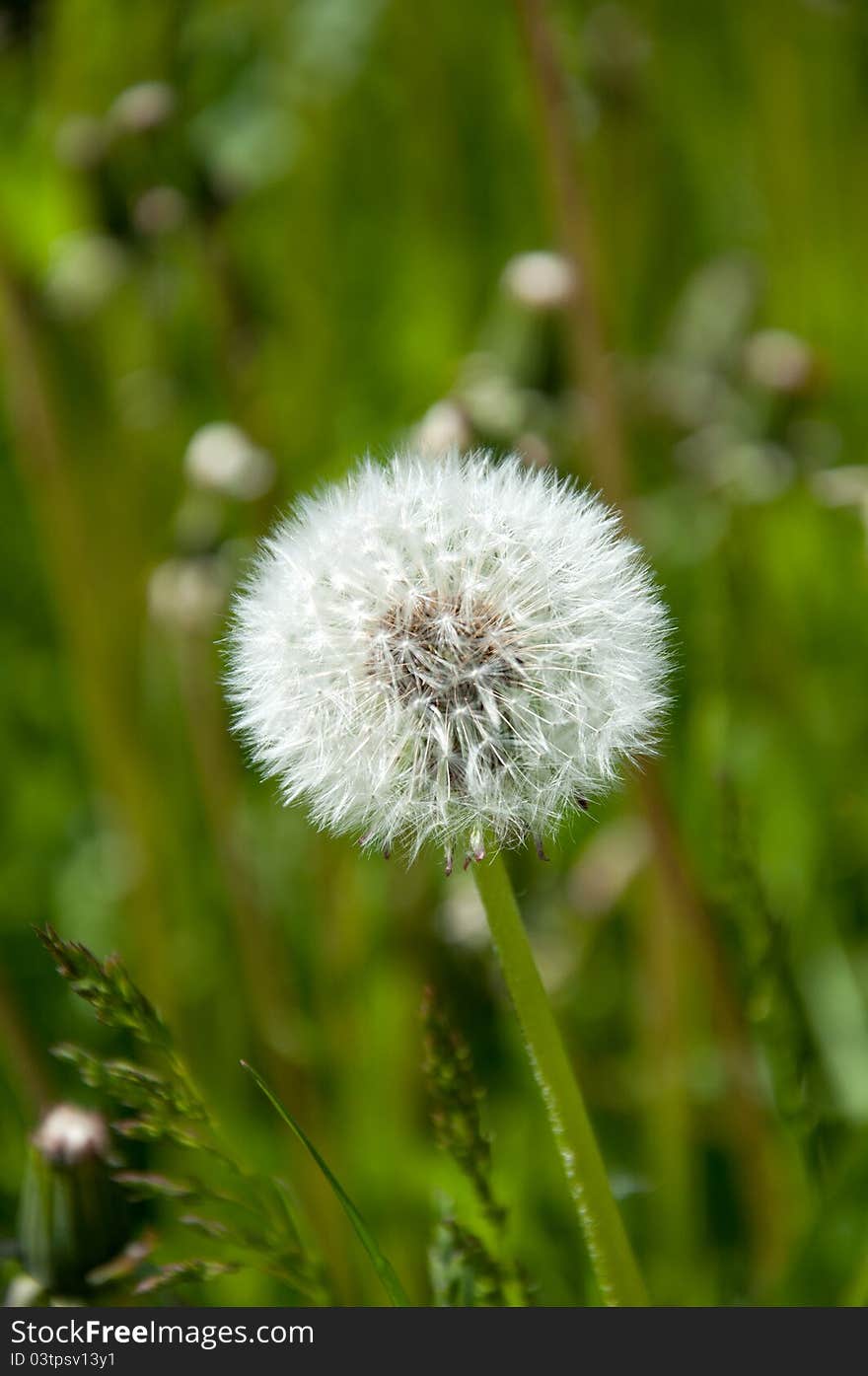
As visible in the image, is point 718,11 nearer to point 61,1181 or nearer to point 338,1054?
point 338,1054

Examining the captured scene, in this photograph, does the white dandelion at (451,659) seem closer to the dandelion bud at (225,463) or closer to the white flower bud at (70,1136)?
the white flower bud at (70,1136)

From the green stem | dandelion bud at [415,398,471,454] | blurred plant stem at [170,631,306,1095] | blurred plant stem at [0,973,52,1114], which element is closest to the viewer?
the green stem

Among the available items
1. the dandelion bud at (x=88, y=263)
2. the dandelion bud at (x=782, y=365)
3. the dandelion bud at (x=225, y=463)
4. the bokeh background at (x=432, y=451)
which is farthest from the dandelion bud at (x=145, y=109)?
the dandelion bud at (x=782, y=365)

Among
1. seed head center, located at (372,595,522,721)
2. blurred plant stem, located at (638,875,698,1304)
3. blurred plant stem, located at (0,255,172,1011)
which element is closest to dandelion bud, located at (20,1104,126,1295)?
seed head center, located at (372,595,522,721)

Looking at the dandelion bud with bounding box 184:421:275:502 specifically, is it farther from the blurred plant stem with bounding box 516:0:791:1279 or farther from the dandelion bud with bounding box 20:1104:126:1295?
the dandelion bud with bounding box 20:1104:126:1295

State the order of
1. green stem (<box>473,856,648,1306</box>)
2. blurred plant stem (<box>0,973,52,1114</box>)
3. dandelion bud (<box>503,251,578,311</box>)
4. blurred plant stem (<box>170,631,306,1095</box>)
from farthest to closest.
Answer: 1. blurred plant stem (<box>170,631,306,1095</box>)
2. dandelion bud (<box>503,251,578,311</box>)
3. blurred plant stem (<box>0,973,52,1114</box>)
4. green stem (<box>473,856,648,1306</box>)
